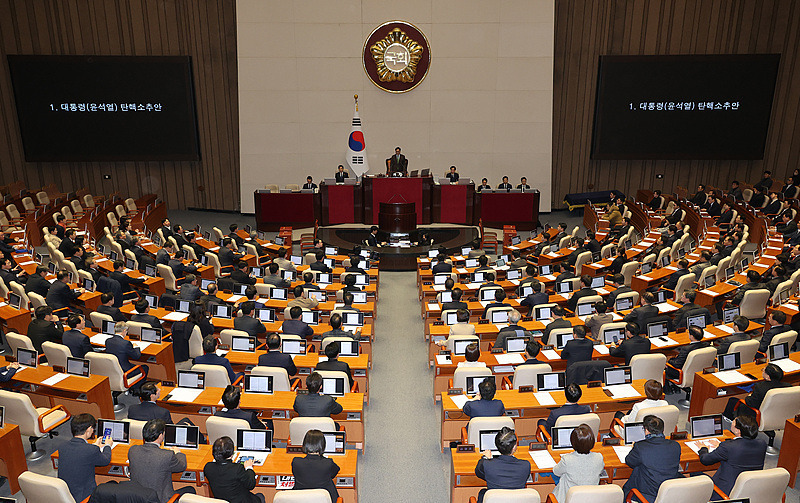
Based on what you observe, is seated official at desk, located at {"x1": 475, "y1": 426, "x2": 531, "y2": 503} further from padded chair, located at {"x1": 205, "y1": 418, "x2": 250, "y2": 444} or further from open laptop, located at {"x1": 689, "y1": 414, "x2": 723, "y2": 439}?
padded chair, located at {"x1": 205, "y1": 418, "x2": 250, "y2": 444}

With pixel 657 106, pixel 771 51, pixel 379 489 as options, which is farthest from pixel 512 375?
pixel 771 51

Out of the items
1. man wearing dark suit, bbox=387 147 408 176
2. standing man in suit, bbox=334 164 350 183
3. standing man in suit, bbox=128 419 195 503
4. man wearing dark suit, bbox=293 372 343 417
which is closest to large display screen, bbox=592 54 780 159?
man wearing dark suit, bbox=387 147 408 176

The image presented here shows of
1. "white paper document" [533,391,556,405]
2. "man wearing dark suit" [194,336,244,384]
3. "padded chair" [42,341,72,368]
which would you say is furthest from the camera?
"padded chair" [42,341,72,368]

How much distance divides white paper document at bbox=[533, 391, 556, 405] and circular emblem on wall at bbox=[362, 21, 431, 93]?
54.6 feet

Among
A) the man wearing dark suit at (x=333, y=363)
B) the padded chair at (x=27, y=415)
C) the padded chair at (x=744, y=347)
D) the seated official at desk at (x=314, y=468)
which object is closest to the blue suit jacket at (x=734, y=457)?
the padded chair at (x=744, y=347)

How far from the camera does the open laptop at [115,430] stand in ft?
22.4

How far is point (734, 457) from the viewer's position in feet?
20.7

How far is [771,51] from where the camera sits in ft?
75.6

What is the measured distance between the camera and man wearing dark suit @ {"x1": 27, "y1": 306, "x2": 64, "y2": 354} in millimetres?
9508

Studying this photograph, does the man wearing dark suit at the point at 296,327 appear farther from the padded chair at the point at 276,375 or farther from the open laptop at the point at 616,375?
the open laptop at the point at 616,375

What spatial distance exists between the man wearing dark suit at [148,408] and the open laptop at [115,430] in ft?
1.14

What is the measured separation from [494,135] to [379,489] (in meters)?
17.8

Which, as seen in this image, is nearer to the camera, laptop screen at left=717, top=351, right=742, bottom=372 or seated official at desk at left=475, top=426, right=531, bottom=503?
seated official at desk at left=475, top=426, right=531, bottom=503

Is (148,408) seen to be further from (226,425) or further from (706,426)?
(706,426)
